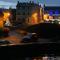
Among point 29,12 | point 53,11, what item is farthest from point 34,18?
point 53,11

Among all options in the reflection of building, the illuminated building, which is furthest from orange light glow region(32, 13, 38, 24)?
the illuminated building

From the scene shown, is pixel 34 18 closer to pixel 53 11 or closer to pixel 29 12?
pixel 29 12

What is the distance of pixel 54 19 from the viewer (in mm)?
1012

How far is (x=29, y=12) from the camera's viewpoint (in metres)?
1.00

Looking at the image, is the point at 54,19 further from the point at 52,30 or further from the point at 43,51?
the point at 43,51

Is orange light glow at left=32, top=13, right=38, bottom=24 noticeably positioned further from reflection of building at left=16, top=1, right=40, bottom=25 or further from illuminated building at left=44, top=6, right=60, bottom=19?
illuminated building at left=44, top=6, right=60, bottom=19

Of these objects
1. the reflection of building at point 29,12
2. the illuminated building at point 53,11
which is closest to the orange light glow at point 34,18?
the reflection of building at point 29,12

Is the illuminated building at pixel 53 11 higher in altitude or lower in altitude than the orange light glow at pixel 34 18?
higher

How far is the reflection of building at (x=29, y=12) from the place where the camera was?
98 centimetres

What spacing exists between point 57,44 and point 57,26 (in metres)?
0.16

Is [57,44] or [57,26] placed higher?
[57,26]

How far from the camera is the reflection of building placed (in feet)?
3.21

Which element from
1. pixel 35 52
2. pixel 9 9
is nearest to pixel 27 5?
pixel 9 9

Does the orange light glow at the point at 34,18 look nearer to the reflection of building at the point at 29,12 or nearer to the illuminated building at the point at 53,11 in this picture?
the reflection of building at the point at 29,12
